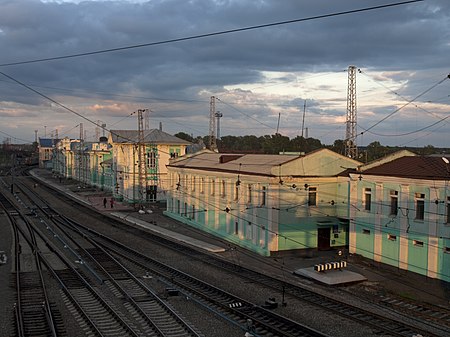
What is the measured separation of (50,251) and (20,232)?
815 centimetres

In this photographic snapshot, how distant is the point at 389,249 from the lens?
25.1 metres

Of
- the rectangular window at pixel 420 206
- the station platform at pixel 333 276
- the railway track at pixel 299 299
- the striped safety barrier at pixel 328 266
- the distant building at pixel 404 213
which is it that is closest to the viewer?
the railway track at pixel 299 299

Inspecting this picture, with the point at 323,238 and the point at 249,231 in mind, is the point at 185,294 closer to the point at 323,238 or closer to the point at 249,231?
the point at 249,231

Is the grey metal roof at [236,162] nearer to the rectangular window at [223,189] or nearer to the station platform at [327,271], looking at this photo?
the rectangular window at [223,189]

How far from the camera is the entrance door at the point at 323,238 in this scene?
30344mm

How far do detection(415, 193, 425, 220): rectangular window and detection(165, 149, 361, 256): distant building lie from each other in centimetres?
658

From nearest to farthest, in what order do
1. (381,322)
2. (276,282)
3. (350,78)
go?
(381,322), (276,282), (350,78)

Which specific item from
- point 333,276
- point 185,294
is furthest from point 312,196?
point 185,294

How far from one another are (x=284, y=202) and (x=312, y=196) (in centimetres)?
231

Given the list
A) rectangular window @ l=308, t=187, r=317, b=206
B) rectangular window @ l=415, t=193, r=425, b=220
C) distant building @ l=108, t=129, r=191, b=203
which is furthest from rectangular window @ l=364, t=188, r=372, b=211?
distant building @ l=108, t=129, r=191, b=203

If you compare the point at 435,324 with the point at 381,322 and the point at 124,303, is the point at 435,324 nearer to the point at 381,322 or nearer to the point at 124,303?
the point at 381,322

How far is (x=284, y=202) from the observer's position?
29.3 metres

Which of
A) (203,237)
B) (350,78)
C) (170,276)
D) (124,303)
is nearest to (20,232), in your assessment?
(203,237)

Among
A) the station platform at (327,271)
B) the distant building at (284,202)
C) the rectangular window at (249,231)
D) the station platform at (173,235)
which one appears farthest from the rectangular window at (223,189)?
the rectangular window at (249,231)
